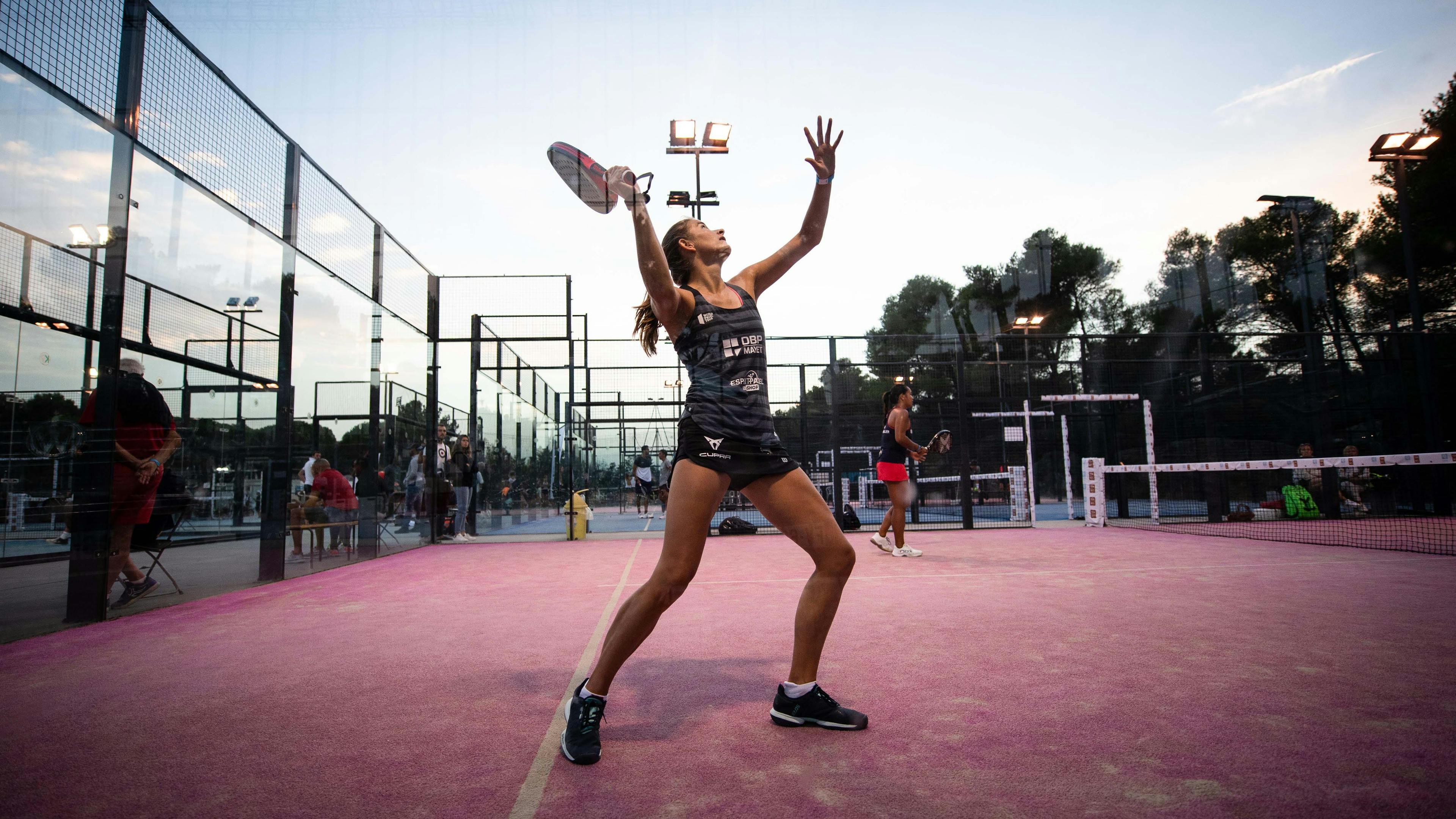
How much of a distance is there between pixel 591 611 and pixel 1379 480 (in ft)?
53.6

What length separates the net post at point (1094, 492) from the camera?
12.3 m

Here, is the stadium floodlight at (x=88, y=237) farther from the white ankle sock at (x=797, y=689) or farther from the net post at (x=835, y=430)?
the net post at (x=835, y=430)

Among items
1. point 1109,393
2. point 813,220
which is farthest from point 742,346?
point 1109,393

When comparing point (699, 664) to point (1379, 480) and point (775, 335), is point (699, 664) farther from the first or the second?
point (1379, 480)

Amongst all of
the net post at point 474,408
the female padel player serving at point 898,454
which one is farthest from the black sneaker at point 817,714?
the net post at point 474,408

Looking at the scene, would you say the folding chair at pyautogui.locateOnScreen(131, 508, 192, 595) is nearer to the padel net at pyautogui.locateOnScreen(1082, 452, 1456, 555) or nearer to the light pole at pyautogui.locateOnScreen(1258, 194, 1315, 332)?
the padel net at pyautogui.locateOnScreen(1082, 452, 1456, 555)

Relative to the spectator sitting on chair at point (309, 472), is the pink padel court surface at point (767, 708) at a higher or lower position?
lower

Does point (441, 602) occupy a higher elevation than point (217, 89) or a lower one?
lower

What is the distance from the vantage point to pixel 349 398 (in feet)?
27.6

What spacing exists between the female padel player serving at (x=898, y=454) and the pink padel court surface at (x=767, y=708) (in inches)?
99.3

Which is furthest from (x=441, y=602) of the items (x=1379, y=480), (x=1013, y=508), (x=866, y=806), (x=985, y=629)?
(x=1379, y=480)

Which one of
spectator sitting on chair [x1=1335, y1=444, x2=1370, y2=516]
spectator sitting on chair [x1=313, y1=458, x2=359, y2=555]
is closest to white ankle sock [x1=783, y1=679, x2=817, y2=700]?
spectator sitting on chair [x1=313, y1=458, x2=359, y2=555]

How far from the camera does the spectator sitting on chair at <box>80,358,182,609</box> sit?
A: 5.09 meters

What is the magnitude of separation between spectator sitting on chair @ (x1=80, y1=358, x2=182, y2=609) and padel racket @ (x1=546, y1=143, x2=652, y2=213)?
4.62m
